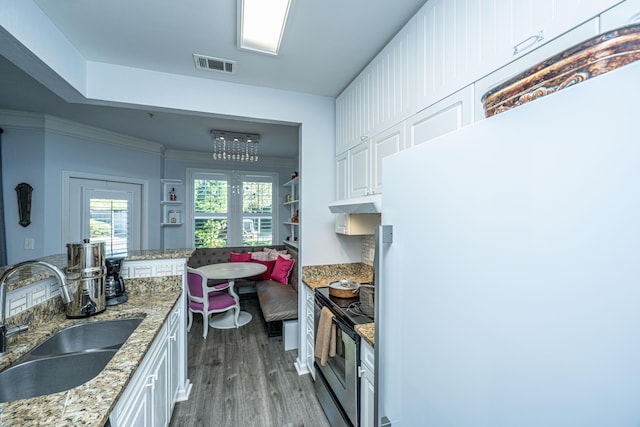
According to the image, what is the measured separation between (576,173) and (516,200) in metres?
0.10

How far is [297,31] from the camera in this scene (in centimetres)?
163

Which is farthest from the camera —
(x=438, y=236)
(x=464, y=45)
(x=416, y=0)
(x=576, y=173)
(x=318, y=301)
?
(x=318, y=301)

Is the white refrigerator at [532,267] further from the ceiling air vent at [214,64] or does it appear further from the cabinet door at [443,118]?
the ceiling air vent at [214,64]

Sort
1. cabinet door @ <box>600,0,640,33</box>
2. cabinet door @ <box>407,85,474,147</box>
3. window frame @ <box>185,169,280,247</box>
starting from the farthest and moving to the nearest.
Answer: window frame @ <box>185,169,280,247</box>
cabinet door @ <box>407,85,474,147</box>
cabinet door @ <box>600,0,640,33</box>

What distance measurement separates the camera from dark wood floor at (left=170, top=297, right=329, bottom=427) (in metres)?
1.94

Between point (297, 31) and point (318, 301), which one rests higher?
point (297, 31)

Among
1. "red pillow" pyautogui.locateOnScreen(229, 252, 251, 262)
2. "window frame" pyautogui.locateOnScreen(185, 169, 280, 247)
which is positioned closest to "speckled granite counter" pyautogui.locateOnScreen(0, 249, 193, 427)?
"red pillow" pyautogui.locateOnScreen(229, 252, 251, 262)

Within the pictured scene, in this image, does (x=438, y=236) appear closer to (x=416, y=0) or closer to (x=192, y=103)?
(x=416, y=0)

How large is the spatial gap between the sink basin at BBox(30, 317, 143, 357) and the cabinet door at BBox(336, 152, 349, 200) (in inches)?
68.0

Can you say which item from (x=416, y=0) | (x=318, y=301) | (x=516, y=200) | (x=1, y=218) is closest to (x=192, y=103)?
(x=416, y=0)

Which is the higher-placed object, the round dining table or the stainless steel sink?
the stainless steel sink

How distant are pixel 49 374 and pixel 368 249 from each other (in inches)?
88.1

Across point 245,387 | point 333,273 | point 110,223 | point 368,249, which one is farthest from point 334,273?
point 110,223

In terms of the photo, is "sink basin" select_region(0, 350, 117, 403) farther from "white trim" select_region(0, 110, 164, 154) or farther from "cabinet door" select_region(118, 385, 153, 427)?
"white trim" select_region(0, 110, 164, 154)
